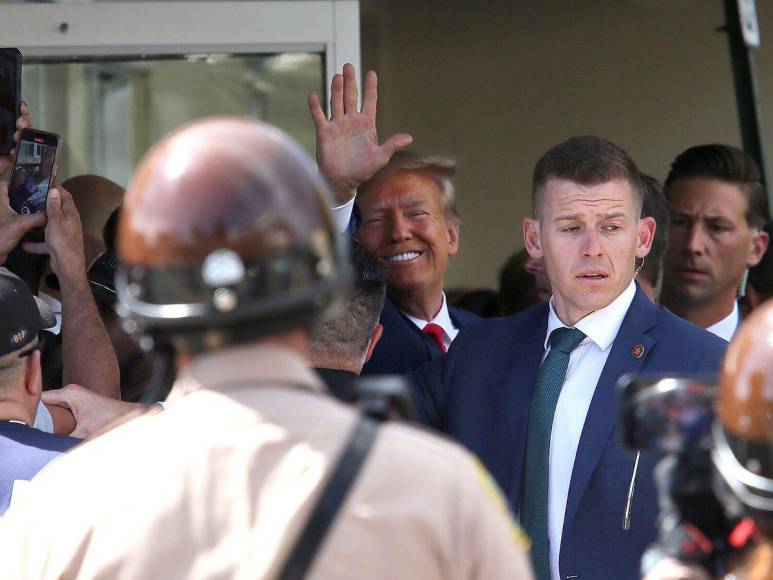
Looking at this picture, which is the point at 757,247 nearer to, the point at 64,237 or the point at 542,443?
the point at 542,443

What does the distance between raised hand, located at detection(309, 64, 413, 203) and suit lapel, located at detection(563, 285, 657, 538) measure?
936 mm

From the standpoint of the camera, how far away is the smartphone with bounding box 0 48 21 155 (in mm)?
4445

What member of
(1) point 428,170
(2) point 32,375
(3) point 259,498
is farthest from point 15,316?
(1) point 428,170

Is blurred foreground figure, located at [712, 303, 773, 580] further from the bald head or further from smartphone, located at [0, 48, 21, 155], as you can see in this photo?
the bald head

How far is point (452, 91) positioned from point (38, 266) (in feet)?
10.7

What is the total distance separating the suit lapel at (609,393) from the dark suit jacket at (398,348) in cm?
88

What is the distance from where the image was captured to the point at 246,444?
163 centimetres

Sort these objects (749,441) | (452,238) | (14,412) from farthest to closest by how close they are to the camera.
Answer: (452,238)
(14,412)
(749,441)

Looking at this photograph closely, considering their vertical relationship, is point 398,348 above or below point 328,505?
above

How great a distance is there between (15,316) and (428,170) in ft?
6.41

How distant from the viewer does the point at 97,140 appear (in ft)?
21.2

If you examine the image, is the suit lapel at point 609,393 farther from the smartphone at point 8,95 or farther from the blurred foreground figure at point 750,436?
the smartphone at point 8,95

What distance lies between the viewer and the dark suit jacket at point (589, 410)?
321cm

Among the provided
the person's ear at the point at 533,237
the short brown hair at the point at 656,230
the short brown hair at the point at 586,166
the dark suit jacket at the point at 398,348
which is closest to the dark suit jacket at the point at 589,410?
the person's ear at the point at 533,237
